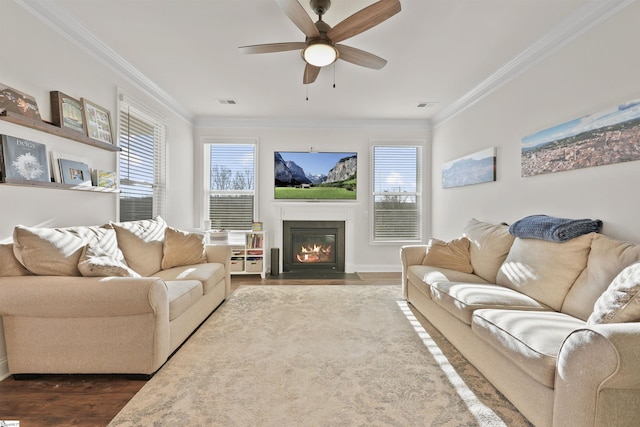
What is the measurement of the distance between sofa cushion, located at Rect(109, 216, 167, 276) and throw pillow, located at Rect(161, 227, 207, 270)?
63mm

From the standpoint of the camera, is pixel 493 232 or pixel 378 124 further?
pixel 378 124

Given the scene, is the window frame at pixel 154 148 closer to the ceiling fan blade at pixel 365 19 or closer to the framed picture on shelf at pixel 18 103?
the framed picture on shelf at pixel 18 103

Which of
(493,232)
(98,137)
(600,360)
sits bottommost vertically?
(600,360)

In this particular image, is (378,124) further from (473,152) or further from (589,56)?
(589,56)

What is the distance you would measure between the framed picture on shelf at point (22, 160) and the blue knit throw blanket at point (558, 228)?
3.74m

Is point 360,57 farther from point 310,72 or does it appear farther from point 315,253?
point 315,253

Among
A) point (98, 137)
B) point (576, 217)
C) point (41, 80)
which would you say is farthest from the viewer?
point (98, 137)

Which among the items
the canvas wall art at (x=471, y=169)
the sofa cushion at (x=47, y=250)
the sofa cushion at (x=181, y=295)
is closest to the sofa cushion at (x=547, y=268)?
the canvas wall art at (x=471, y=169)

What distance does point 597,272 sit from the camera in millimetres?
1916

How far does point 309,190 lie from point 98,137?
10.1 feet

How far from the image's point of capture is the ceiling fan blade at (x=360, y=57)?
95.5 inches

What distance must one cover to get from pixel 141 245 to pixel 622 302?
3.49 metres

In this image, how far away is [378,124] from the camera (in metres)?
5.34

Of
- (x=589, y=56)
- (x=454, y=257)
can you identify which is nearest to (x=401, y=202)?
(x=454, y=257)
